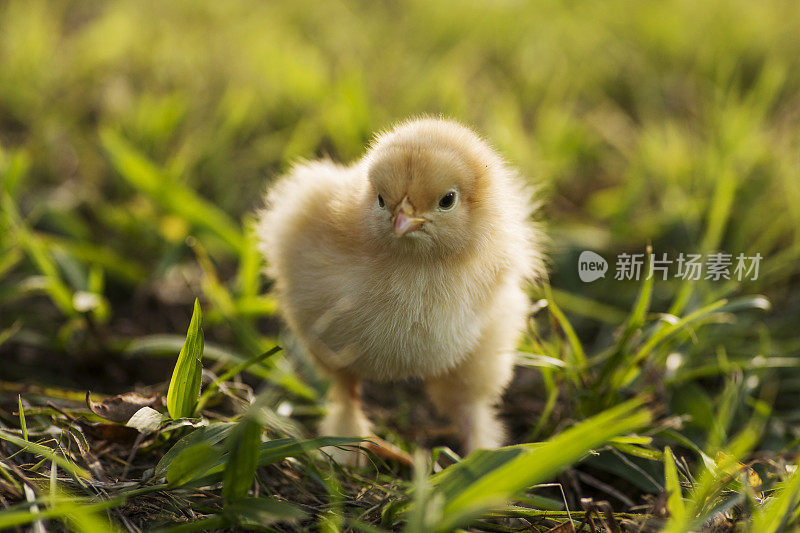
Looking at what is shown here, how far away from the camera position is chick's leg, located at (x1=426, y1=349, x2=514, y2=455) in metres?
1.94

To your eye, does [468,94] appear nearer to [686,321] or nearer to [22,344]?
[686,321]

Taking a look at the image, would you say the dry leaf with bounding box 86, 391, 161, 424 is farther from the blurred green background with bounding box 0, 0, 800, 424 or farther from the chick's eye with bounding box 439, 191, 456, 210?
the chick's eye with bounding box 439, 191, 456, 210

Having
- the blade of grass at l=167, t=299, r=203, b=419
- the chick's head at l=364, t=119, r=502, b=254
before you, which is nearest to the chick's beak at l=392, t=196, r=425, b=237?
Result: the chick's head at l=364, t=119, r=502, b=254

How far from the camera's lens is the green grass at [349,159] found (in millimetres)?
1656

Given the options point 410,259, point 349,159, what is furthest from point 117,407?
point 349,159

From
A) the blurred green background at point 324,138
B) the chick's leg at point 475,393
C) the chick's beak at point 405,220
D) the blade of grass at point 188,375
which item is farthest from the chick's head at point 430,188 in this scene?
the blurred green background at point 324,138

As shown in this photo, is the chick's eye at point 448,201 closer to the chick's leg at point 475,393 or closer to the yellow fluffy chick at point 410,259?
the yellow fluffy chick at point 410,259

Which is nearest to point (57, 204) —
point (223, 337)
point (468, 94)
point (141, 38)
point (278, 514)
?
point (223, 337)

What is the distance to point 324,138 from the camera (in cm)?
360

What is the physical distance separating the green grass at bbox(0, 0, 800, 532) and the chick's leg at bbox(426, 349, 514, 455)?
0.12 metres

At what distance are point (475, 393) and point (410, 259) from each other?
57 cm

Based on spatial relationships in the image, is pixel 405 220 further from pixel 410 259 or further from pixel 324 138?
pixel 324 138

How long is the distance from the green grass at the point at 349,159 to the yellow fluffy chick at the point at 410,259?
222mm

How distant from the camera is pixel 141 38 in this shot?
4520 mm
